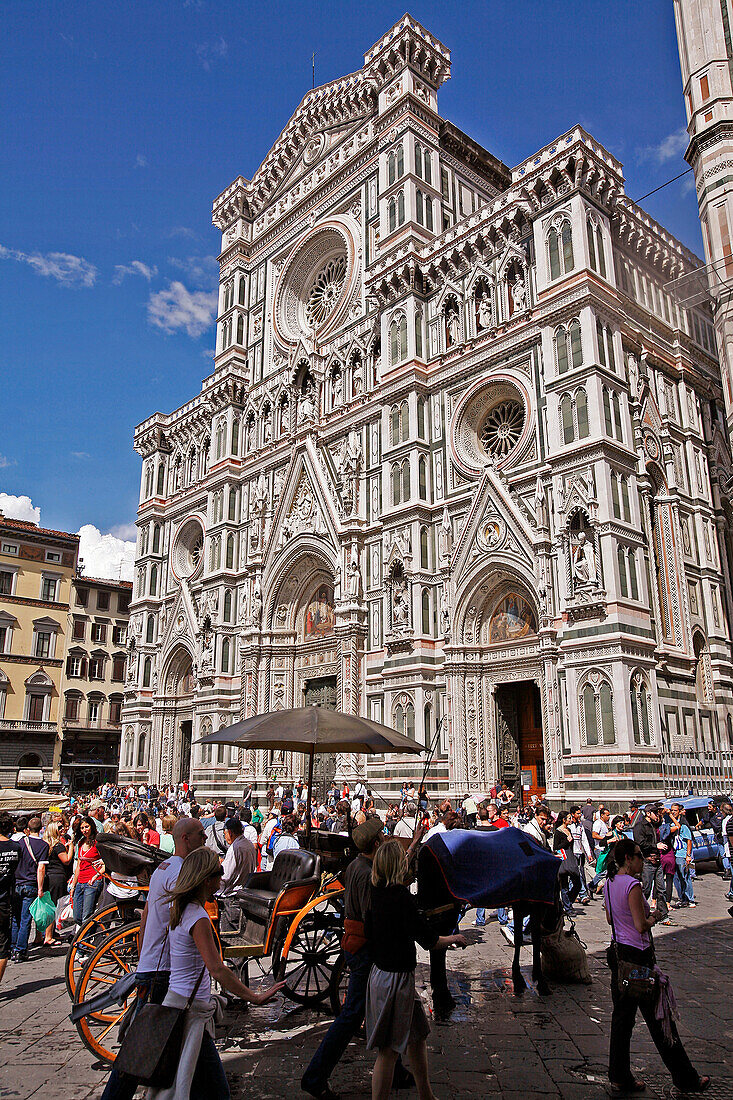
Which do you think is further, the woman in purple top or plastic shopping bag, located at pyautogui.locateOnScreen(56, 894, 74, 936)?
plastic shopping bag, located at pyautogui.locateOnScreen(56, 894, 74, 936)

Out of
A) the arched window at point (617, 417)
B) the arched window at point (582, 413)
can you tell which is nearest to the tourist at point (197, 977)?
the arched window at point (582, 413)

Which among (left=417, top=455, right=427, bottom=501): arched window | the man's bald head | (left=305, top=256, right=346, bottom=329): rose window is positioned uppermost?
(left=305, top=256, right=346, bottom=329): rose window

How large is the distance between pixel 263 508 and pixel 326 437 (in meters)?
4.94

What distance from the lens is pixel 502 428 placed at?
26.8m

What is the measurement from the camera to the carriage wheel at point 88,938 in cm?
689

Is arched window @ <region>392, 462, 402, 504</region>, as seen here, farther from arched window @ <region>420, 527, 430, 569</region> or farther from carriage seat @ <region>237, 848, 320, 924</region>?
carriage seat @ <region>237, 848, 320, 924</region>

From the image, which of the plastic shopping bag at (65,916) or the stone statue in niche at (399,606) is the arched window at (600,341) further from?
the plastic shopping bag at (65,916)

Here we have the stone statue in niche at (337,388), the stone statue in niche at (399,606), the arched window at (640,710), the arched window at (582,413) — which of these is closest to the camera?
the arched window at (640,710)

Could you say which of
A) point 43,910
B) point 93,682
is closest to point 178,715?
point 93,682

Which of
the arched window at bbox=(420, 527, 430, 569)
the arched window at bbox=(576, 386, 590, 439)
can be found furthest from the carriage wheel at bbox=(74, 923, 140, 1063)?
the arched window at bbox=(420, 527, 430, 569)

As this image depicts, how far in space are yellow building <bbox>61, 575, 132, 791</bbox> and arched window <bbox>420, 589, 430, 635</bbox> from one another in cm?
3006

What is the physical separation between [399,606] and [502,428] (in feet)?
23.1

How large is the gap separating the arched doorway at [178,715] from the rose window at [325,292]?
1761 cm

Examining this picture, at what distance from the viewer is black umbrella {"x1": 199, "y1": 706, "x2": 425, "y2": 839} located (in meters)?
9.84
